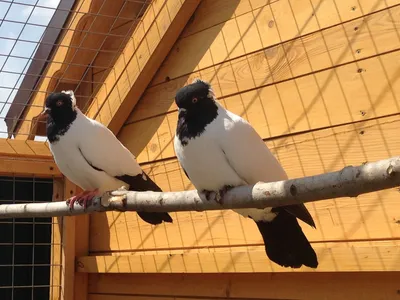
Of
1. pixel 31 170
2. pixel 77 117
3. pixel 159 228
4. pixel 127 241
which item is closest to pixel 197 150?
pixel 77 117

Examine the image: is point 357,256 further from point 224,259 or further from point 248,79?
point 248,79

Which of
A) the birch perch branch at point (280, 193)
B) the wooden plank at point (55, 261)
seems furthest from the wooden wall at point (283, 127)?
the birch perch branch at point (280, 193)

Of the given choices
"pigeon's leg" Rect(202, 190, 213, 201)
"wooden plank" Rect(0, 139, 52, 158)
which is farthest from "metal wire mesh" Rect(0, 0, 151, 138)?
"pigeon's leg" Rect(202, 190, 213, 201)

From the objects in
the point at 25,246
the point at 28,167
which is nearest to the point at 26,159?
the point at 28,167

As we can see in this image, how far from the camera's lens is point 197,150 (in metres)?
1.11

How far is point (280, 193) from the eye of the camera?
0.80 metres

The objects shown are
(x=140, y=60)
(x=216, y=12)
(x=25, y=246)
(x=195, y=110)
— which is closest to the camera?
(x=195, y=110)

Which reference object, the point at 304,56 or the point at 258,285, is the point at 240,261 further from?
the point at 304,56

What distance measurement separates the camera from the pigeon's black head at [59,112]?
1.57 meters

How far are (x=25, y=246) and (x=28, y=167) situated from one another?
335mm

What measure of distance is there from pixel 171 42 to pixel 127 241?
757 mm

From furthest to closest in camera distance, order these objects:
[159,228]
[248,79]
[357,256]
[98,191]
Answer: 1. [159,228]
2. [248,79]
3. [98,191]
4. [357,256]

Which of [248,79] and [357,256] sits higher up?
[248,79]

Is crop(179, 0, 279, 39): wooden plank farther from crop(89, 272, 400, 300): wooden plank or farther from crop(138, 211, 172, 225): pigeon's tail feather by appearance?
crop(89, 272, 400, 300): wooden plank
